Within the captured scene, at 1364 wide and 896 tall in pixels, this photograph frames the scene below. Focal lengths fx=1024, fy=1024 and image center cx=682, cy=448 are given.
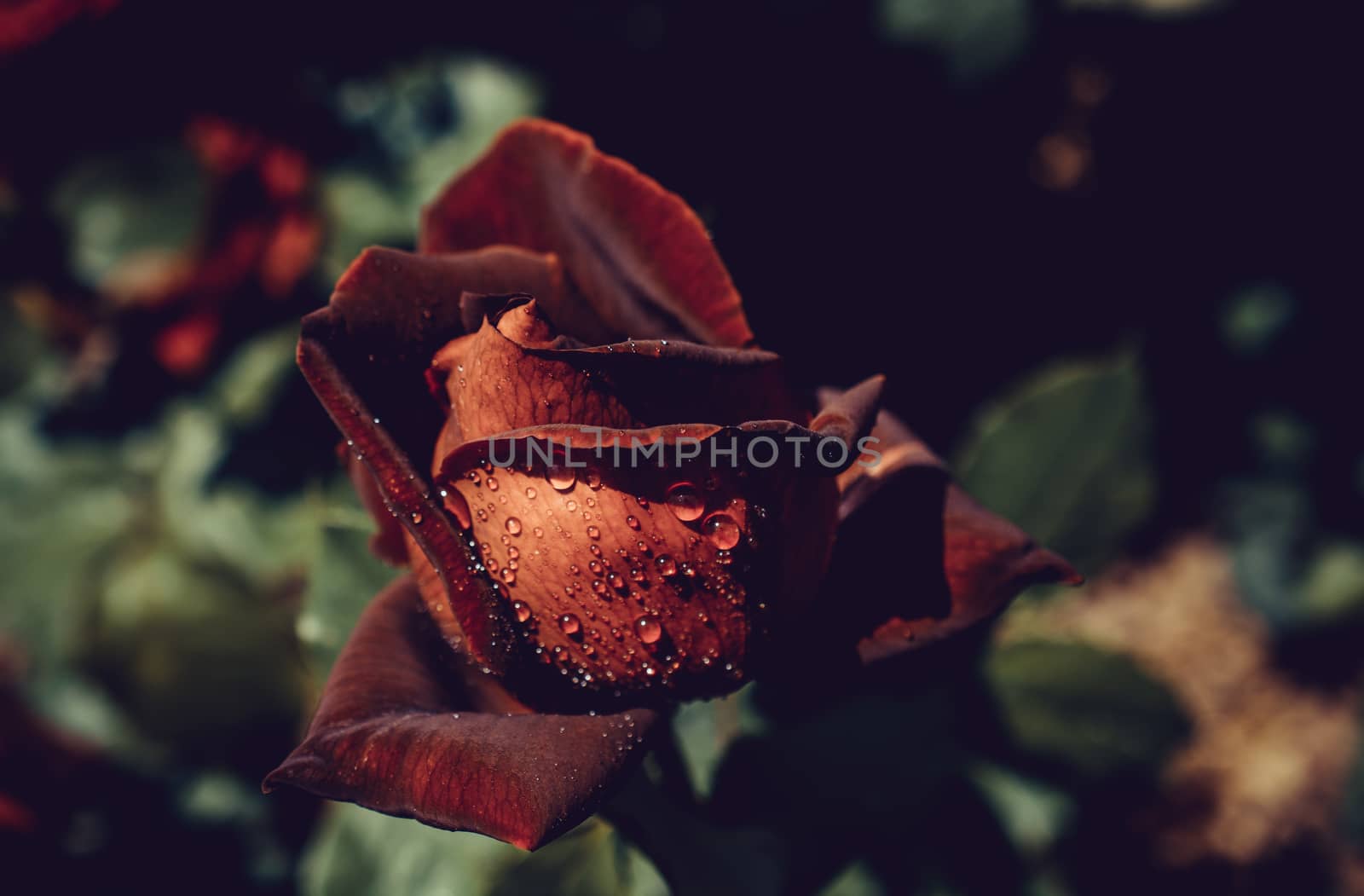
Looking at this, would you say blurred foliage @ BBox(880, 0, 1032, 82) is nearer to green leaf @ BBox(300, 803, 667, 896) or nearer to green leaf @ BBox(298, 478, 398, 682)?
green leaf @ BBox(298, 478, 398, 682)

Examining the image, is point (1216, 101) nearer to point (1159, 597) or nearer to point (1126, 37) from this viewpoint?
point (1126, 37)

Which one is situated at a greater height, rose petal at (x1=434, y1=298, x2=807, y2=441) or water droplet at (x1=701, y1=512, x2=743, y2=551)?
rose petal at (x1=434, y1=298, x2=807, y2=441)

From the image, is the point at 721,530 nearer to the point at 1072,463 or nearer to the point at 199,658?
the point at 1072,463

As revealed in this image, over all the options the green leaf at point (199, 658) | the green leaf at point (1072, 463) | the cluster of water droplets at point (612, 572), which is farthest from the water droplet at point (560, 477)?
the green leaf at point (199, 658)

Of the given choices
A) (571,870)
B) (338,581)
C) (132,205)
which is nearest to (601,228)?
(338,581)

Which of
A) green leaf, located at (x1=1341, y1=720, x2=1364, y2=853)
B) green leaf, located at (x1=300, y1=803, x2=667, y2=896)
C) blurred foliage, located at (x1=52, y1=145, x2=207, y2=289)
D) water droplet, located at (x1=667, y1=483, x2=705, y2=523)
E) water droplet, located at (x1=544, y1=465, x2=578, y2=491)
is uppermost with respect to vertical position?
blurred foliage, located at (x1=52, y1=145, x2=207, y2=289)

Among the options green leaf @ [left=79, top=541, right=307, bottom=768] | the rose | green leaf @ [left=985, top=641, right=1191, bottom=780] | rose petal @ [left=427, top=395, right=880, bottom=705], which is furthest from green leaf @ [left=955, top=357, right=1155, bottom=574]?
green leaf @ [left=79, top=541, right=307, bottom=768]

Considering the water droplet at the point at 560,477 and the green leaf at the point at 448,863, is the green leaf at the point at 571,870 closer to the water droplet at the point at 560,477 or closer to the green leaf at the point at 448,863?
the green leaf at the point at 448,863
